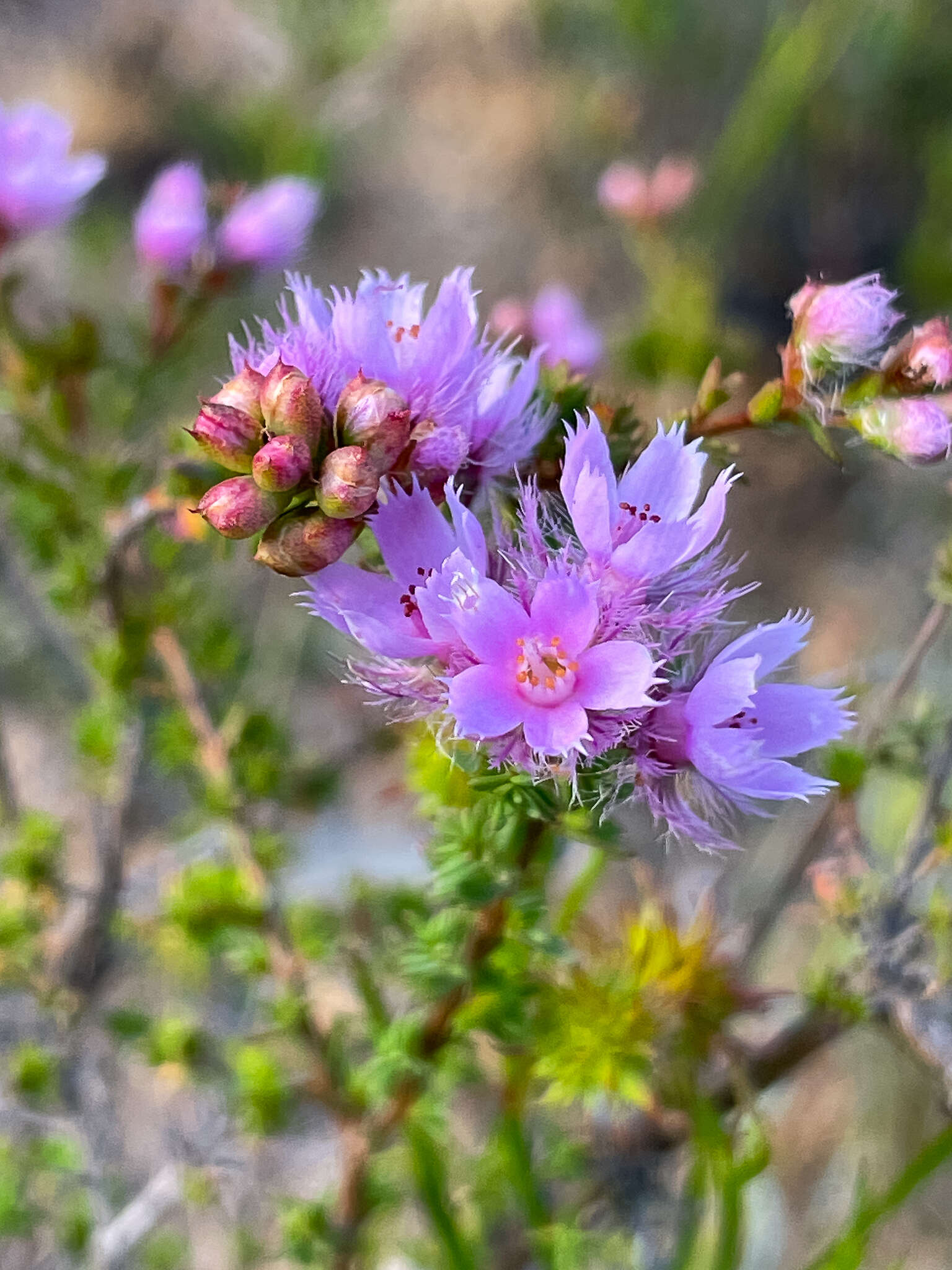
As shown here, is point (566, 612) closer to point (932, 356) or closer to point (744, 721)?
point (744, 721)

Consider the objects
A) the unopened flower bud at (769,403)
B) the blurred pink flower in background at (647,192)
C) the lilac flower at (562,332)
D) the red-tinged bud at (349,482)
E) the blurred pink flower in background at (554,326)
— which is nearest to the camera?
the red-tinged bud at (349,482)

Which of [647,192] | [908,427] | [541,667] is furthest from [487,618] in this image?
[647,192]

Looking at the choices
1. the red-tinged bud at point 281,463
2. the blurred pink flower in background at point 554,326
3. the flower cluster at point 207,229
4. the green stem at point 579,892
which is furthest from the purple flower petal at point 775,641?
the flower cluster at point 207,229

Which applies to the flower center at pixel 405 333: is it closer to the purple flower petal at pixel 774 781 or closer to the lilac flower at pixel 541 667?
the lilac flower at pixel 541 667

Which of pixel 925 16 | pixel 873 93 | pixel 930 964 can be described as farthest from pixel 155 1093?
pixel 925 16

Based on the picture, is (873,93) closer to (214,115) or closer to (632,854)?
(214,115)
